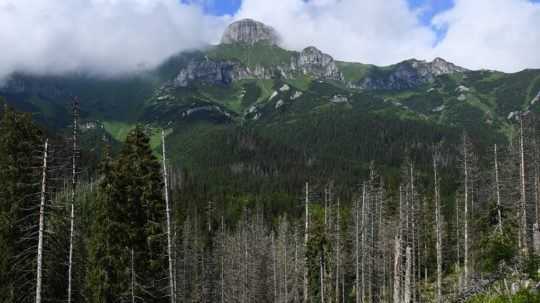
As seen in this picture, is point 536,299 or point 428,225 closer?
point 536,299

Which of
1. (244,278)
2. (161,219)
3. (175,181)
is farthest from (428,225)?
(175,181)

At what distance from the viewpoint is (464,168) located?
47.2 m

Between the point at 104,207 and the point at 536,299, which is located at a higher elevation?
the point at 104,207

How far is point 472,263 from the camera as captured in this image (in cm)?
6219

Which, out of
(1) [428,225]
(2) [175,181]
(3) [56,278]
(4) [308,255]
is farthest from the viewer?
(2) [175,181]

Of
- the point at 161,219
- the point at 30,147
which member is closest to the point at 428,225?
the point at 161,219

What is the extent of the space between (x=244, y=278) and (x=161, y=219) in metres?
41.5

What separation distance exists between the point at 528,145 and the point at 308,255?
78.9ft

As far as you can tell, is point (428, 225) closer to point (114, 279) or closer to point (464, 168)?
point (464, 168)

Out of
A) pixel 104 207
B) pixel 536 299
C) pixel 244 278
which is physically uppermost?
pixel 104 207

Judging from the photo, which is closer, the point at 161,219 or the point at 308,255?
the point at 161,219

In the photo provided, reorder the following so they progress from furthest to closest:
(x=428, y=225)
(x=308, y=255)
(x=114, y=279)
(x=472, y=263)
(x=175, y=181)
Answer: (x=175, y=181) < (x=428, y=225) < (x=472, y=263) < (x=308, y=255) < (x=114, y=279)

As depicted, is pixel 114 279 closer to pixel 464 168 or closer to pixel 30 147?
pixel 30 147

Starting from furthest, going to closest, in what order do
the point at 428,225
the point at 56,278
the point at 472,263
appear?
the point at 428,225
the point at 472,263
the point at 56,278
